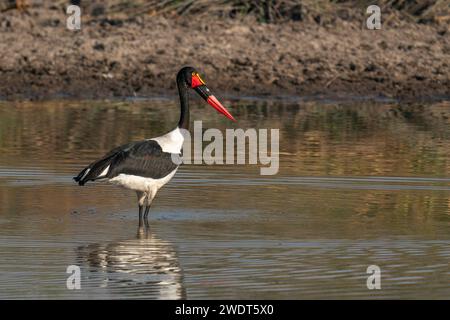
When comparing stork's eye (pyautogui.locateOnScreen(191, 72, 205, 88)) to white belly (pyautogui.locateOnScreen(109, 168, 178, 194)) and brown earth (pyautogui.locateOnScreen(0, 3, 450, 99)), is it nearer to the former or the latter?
white belly (pyautogui.locateOnScreen(109, 168, 178, 194))

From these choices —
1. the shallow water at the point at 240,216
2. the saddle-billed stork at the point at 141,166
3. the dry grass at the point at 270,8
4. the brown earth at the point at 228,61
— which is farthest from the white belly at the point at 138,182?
the dry grass at the point at 270,8

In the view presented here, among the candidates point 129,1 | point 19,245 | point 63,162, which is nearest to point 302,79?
point 129,1

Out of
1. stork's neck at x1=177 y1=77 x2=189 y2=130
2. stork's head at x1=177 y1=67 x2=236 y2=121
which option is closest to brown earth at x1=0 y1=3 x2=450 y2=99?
stork's head at x1=177 y1=67 x2=236 y2=121

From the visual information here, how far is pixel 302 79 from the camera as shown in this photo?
2022 cm

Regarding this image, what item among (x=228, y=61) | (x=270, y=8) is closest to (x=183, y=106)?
(x=228, y=61)

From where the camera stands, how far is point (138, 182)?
37.4 ft

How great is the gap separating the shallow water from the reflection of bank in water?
0.04 ft

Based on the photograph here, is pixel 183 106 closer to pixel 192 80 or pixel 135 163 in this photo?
pixel 192 80

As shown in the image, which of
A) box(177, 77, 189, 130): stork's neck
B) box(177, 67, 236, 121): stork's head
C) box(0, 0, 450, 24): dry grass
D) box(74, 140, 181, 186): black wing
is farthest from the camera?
box(0, 0, 450, 24): dry grass

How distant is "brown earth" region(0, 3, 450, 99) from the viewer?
2000 centimetres

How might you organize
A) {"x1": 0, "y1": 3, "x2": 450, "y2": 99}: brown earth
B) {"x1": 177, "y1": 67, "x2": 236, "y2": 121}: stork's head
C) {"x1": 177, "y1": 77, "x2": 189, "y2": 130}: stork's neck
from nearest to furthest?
1. {"x1": 177, "y1": 77, "x2": 189, "y2": 130}: stork's neck
2. {"x1": 177, "y1": 67, "x2": 236, "y2": 121}: stork's head
3. {"x1": 0, "y1": 3, "x2": 450, "y2": 99}: brown earth

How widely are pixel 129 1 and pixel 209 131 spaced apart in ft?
19.2

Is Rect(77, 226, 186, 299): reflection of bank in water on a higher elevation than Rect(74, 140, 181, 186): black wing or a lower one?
lower

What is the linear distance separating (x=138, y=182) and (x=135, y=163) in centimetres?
18
